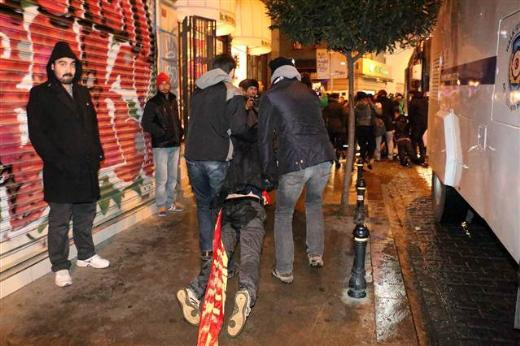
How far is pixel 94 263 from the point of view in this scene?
5.45 m

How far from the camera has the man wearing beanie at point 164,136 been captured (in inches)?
284

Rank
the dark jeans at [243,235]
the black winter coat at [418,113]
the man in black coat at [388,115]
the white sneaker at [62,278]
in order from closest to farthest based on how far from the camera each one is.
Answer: the dark jeans at [243,235] < the white sneaker at [62,278] < the black winter coat at [418,113] < the man in black coat at [388,115]

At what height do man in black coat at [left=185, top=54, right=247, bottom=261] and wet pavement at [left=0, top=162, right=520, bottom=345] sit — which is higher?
A: man in black coat at [left=185, top=54, right=247, bottom=261]

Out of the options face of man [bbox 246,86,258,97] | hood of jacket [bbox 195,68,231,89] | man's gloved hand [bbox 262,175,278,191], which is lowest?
man's gloved hand [bbox 262,175,278,191]

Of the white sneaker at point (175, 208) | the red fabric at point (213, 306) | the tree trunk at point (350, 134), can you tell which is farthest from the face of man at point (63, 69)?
the tree trunk at point (350, 134)

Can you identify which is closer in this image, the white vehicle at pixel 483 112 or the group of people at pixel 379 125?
the white vehicle at pixel 483 112

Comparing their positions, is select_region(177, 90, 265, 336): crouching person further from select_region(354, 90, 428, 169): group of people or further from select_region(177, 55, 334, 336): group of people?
select_region(354, 90, 428, 169): group of people

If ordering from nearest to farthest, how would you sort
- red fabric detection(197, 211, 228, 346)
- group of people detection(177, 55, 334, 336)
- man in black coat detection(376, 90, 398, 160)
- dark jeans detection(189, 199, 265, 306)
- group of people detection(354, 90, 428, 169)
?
1. red fabric detection(197, 211, 228, 346)
2. dark jeans detection(189, 199, 265, 306)
3. group of people detection(177, 55, 334, 336)
4. group of people detection(354, 90, 428, 169)
5. man in black coat detection(376, 90, 398, 160)

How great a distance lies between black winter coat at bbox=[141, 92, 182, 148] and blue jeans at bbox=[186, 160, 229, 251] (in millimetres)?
2314

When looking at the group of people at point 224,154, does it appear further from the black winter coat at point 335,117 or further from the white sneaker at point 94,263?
the black winter coat at point 335,117

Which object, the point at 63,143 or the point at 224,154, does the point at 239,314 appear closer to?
the point at 224,154

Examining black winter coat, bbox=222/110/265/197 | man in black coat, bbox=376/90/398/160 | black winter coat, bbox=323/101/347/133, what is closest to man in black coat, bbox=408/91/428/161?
man in black coat, bbox=376/90/398/160

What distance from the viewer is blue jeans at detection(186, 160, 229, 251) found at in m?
5.00

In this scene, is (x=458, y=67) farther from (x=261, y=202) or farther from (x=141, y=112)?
(x=141, y=112)
